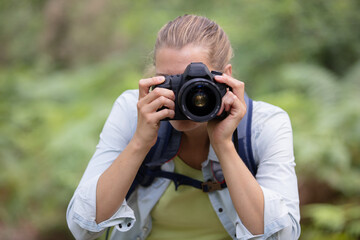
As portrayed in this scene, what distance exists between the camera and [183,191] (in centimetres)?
168

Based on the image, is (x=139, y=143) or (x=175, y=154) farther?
(x=175, y=154)

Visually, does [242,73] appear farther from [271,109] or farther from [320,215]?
[271,109]

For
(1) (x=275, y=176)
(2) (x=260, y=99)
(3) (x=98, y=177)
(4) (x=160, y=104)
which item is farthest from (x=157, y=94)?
(2) (x=260, y=99)

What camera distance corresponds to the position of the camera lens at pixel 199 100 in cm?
137

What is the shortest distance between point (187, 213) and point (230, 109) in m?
0.52

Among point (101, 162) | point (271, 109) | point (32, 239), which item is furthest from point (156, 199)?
point (32, 239)

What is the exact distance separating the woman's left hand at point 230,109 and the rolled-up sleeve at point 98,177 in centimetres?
40

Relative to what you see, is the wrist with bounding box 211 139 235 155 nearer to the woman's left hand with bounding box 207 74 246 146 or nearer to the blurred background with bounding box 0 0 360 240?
the woman's left hand with bounding box 207 74 246 146

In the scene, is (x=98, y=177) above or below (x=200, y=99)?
below

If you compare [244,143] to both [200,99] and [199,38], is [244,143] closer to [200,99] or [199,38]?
[200,99]

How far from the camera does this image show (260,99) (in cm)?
388

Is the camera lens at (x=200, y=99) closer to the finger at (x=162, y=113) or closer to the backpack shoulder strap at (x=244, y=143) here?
the finger at (x=162, y=113)

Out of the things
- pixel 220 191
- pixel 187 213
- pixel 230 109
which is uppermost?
pixel 230 109

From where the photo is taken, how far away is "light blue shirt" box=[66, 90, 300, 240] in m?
1.45
